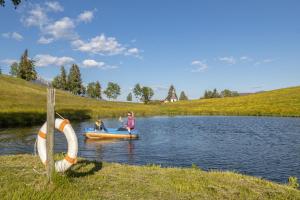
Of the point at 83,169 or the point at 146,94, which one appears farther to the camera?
the point at 146,94

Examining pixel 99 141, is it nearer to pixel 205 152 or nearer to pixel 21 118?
pixel 205 152

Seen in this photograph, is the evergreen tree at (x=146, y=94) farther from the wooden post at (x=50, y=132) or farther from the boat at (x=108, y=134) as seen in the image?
the wooden post at (x=50, y=132)

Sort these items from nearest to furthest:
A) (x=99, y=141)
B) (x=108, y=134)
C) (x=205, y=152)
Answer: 1. (x=205, y=152)
2. (x=99, y=141)
3. (x=108, y=134)

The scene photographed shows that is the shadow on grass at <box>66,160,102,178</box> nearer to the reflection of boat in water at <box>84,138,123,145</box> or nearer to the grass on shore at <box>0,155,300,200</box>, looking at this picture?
the grass on shore at <box>0,155,300,200</box>

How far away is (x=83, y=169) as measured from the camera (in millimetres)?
13844

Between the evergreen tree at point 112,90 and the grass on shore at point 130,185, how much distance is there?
6545 inches

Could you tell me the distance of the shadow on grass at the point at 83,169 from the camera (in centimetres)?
1279

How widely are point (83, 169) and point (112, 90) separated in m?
168

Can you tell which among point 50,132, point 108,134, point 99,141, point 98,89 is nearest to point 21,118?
point 108,134

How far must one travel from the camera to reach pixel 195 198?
10617 millimetres

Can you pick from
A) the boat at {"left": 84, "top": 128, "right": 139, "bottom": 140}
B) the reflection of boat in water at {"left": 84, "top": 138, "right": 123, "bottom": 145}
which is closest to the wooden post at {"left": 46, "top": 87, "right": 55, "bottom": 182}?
the reflection of boat in water at {"left": 84, "top": 138, "right": 123, "bottom": 145}

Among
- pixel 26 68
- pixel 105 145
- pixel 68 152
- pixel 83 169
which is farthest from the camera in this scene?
pixel 26 68

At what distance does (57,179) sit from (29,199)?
1.45 metres

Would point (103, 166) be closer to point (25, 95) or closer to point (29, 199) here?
point (29, 199)
